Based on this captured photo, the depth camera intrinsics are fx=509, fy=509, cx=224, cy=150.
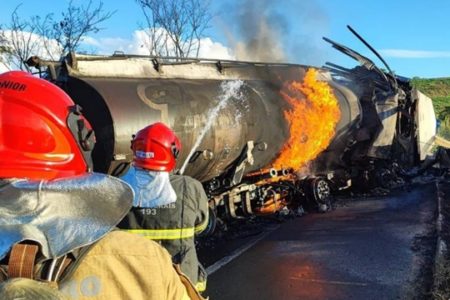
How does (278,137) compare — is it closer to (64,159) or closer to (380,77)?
(380,77)

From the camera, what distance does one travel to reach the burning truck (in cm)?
667

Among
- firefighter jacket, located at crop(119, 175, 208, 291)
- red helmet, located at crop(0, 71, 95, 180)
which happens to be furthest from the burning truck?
red helmet, located at crop(0, 71, 95, 180)

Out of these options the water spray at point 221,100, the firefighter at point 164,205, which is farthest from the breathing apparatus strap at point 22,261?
the water spray at point 221,100

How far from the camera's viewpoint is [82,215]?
1258 mm

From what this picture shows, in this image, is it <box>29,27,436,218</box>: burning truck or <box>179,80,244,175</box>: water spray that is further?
<box>179,80,244,175</box>: water spray

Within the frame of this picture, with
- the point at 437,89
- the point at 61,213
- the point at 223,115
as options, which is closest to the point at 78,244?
the point at 61,213

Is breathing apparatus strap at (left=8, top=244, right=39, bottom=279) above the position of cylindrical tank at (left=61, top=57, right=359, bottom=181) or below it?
below

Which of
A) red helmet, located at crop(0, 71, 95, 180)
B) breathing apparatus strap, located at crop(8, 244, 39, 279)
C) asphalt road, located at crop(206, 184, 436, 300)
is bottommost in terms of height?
asphalt road, located at crop(206, 184, 436, 300)

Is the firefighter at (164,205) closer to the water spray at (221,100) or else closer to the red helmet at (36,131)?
the red helmet at (36,131)

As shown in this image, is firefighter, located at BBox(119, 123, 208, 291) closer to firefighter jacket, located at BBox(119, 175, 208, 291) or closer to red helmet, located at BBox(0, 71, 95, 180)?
firefighter jacket, located at BBox(119, 175, 208, 291)

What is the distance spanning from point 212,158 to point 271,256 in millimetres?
1699

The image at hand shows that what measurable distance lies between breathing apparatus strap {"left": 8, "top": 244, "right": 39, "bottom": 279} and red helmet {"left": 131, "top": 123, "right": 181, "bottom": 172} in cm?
239

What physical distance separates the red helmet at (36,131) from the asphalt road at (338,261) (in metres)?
4.59

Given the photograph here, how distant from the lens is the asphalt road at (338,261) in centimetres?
579
